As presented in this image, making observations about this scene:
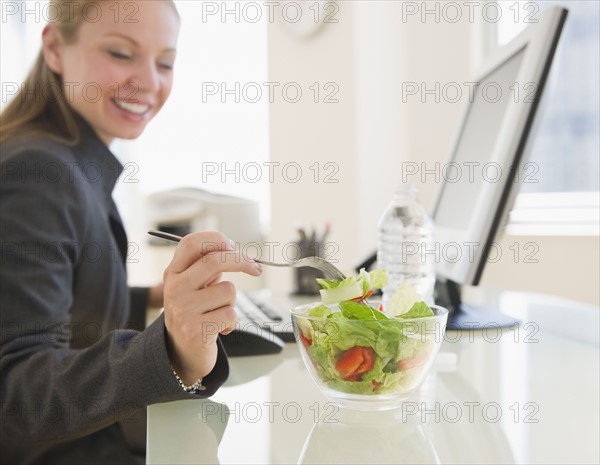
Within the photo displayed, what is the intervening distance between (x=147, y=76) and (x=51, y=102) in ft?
0.62

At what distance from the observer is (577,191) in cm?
180

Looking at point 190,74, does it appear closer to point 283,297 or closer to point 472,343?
point 283,297

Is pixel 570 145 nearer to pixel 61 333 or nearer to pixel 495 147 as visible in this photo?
pixel 495 147

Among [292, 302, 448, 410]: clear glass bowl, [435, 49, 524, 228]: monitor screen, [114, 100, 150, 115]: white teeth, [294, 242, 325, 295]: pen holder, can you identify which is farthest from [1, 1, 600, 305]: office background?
[292, 302, 448, 410]: clear glass bowl

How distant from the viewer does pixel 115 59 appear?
4.01 feet

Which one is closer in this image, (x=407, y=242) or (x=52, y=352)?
(x=52, y=352)

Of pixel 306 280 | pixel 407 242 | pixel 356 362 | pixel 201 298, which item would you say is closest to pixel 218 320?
pixel 201 298

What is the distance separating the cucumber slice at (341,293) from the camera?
2.11 ft

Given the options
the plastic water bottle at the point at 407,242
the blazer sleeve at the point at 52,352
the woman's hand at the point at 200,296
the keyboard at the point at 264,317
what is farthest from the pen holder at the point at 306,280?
the woman's hand at the point at 200,296

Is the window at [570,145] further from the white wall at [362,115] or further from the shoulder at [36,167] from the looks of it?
the shoulder at [36,167]

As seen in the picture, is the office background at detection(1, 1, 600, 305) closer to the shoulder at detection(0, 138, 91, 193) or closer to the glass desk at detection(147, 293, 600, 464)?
the glass desk at detection(147, 293, 600, 464)

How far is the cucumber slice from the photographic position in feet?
2.11

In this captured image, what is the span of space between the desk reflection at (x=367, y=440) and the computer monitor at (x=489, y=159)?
1.44 ft

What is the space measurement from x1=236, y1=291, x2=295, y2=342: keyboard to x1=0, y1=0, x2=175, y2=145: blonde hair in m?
0.43
